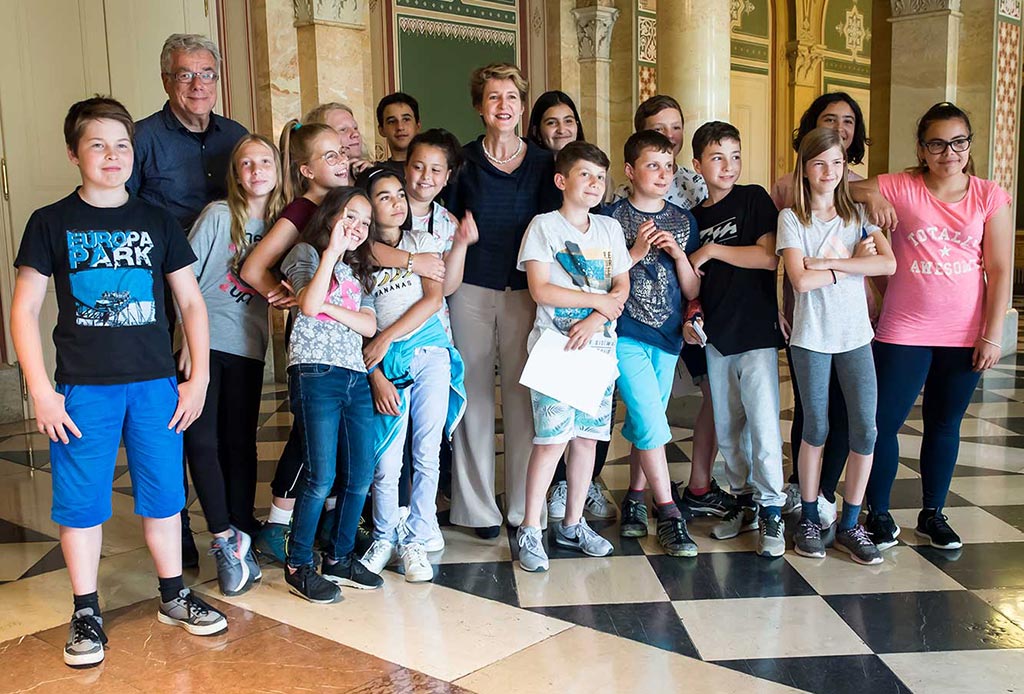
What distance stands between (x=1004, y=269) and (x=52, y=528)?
3571 mm

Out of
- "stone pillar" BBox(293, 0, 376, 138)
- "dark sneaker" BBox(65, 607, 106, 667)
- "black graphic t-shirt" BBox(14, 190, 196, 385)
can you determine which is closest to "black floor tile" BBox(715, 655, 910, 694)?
"dark sneaker" BBox(65, 607, 106, 667)

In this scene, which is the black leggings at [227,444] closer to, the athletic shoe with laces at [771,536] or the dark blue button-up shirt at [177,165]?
the dark blue button-up shirt at [177,165]

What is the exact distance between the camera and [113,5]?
6.04 metres

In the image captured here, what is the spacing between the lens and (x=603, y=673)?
8.08ft

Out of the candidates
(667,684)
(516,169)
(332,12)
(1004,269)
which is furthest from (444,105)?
(667,684)

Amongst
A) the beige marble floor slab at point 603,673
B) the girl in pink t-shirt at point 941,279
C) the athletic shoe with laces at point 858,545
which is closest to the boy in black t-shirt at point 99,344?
the beige marble floor slab at point 603,673

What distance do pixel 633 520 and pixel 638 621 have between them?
2.65ft

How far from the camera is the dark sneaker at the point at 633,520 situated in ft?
11.7

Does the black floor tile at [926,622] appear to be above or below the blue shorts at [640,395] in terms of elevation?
below

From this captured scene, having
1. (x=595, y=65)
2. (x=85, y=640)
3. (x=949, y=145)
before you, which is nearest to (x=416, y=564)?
(x=85, y=640)

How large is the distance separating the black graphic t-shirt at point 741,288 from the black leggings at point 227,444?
5.03 ft

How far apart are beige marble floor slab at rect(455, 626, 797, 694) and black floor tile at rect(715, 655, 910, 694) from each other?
0.05m

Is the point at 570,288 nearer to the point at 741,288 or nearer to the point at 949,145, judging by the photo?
the point at 741,288

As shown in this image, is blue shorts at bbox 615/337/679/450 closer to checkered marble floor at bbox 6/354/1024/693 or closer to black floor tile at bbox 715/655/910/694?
checkered marble floor at bbox 6/354/1024/693
